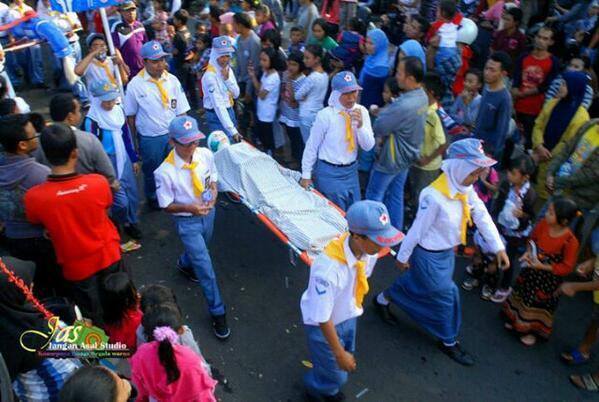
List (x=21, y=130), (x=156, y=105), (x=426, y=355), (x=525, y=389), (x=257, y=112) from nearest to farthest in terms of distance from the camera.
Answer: (x=21, y=130) → (x=525, y=389) → (x=426, y=355) → (x=156, y=105) → (x=257, y=112)

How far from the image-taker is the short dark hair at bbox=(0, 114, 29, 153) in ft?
12.2

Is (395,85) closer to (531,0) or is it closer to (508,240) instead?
(508,240)

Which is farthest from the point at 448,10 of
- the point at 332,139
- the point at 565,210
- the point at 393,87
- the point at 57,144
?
the point at 57,144

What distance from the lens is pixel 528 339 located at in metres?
4.53

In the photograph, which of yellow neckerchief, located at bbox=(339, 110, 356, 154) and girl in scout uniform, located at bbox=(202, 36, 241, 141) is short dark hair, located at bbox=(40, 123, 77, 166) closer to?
yellow neckerchief, located at bbox=(339, 110, 356, 154)

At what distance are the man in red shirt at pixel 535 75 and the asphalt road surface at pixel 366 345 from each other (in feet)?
8.64

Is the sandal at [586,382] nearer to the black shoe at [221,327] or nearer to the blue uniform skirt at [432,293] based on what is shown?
the blue uniform skirt at [432,293]

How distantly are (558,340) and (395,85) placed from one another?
3069mm

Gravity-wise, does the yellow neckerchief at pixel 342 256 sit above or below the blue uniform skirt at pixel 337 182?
above

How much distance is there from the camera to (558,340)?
4.59m

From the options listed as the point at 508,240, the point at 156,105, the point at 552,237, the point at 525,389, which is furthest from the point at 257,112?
the point at 525,389

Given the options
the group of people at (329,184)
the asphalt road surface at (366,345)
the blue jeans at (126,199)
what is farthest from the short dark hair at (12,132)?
the asphalt road surface at (366,345)

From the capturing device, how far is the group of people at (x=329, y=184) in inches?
125

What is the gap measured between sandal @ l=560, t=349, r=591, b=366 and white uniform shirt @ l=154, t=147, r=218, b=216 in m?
3.41
